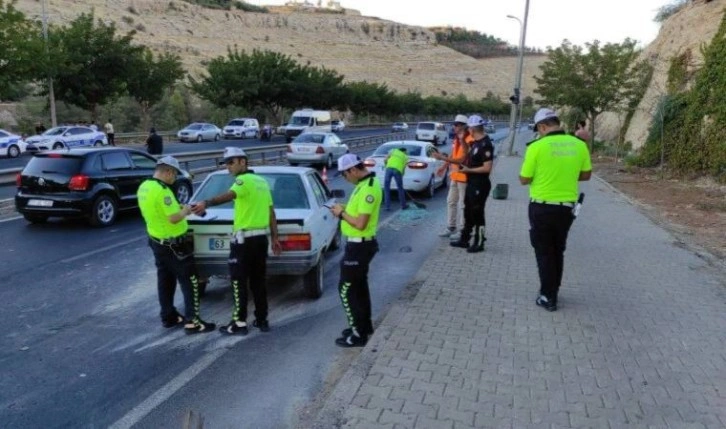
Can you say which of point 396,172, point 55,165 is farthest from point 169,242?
point 396,172

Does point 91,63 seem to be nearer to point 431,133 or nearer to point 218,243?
point 431,133

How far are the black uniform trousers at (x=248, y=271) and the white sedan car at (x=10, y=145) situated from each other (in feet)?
84.6

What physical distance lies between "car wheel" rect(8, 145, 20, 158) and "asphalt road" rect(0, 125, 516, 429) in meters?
21.4

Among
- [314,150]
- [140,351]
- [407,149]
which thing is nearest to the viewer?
[140,351]

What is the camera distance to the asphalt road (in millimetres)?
4113

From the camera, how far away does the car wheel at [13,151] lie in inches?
1041

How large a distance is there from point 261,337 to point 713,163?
16571mm

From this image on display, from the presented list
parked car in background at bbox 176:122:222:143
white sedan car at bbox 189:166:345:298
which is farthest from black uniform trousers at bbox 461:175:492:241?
parked car in background at bbox 176:122:222:143

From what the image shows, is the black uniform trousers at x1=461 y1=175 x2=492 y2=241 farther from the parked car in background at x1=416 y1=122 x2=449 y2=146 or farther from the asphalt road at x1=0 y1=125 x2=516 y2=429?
the parked car in background at x1=416 y1=122 x2=449 y2=146

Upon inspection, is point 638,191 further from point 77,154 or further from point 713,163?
point 77,154

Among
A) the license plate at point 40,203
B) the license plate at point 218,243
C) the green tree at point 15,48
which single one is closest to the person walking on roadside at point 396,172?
the license plate at point 40,203

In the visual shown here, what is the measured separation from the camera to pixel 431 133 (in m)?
41.2

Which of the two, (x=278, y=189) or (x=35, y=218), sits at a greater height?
(x=278, y=189)

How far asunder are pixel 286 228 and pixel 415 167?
29.4 ft
